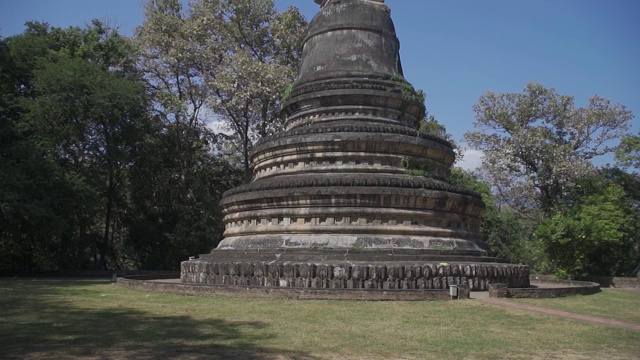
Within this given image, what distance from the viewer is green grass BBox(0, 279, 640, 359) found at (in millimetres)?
7543

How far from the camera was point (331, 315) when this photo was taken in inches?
424

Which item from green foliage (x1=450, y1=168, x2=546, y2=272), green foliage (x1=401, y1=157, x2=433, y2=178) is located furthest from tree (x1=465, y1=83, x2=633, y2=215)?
green foliage (x1=401, y1=157, x2=433, y2=178)

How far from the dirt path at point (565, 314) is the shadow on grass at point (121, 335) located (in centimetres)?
584

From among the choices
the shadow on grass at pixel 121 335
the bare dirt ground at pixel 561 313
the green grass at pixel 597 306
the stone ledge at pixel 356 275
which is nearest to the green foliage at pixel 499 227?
the green grass at pixel 597 306

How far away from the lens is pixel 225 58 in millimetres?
35125

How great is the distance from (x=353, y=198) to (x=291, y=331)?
27.8ft

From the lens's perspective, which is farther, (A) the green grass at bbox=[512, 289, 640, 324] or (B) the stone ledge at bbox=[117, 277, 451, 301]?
(B) the stone ledge at bbox=[117, 277, 451, 301]

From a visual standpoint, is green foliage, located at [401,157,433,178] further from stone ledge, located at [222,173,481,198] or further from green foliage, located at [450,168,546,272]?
green foliage, located at [450,168,546,272]

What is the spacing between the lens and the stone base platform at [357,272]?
14.3 m

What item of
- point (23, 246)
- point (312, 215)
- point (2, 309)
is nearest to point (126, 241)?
point (23, 246)

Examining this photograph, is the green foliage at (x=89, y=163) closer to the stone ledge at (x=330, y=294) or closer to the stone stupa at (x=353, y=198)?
the stone stupa at (x=353, y=198)

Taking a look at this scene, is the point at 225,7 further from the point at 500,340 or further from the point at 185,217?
the point at 500,340

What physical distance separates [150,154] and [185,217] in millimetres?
4338

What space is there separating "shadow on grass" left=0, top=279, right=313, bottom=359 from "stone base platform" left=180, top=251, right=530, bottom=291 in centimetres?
425
